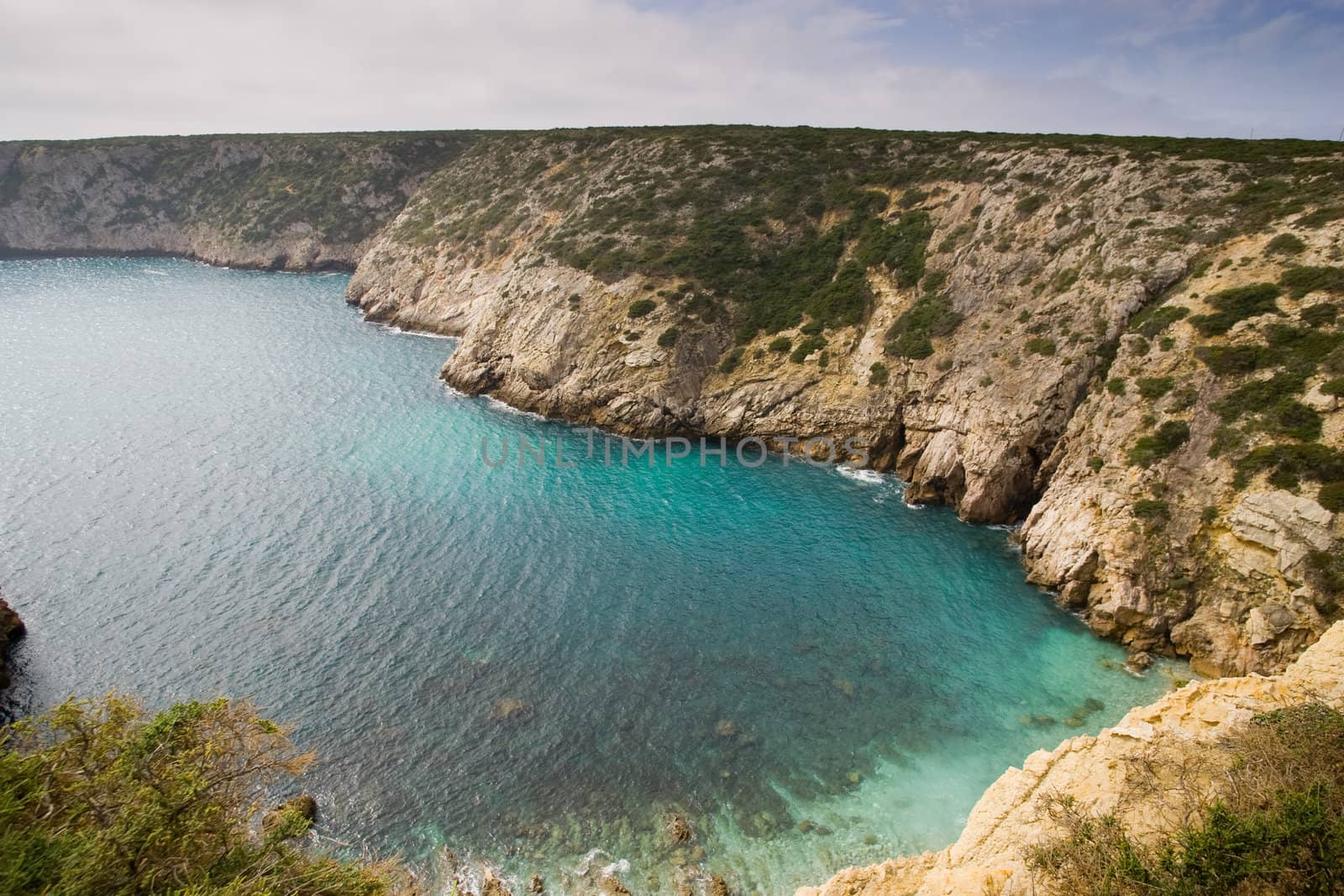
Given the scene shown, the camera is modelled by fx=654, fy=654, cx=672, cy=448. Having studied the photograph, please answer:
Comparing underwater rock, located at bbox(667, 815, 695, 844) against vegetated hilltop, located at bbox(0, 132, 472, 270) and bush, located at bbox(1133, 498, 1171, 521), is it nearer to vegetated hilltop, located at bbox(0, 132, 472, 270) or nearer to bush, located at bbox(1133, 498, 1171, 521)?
bush, located at bbox(1133, 498, 1171, 521)

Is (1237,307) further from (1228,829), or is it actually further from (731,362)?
(1228,829)

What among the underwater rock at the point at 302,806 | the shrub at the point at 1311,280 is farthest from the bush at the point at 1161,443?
the underwater rock at the point at 302,806

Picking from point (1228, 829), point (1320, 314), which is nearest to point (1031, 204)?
point (1320, 314)

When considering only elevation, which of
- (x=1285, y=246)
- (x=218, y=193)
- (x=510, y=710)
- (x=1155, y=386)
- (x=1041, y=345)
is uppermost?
(x=218, y=193)

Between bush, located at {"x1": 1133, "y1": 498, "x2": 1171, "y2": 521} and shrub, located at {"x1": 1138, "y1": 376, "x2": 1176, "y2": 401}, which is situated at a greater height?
shrub, located at {"x1": 1138, "y1": 376, "x2": 1176, "y2": 401}

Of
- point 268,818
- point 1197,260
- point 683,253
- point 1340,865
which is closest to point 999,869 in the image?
point 1340,865

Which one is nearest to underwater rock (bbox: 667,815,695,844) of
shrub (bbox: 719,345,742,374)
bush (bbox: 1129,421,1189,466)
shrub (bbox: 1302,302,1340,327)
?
bush (bbox: 1129,421,1189,466)
